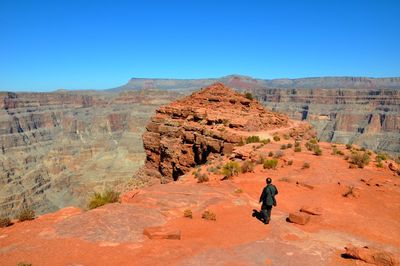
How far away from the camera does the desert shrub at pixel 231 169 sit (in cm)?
1686

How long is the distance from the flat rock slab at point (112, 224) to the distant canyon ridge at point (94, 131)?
57244mm

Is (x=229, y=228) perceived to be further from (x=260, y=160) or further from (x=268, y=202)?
(x=260, y=160)

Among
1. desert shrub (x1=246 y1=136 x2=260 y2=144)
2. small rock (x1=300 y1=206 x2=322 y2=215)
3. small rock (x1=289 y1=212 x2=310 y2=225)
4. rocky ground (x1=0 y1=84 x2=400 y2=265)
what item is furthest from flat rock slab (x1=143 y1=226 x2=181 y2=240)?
desert shrub (x1=246 y1=136 x2=260 y2=144)

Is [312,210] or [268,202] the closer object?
[268,202]

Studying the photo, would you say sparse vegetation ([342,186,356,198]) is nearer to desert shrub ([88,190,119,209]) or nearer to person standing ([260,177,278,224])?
person standing ([260,177,278,224])

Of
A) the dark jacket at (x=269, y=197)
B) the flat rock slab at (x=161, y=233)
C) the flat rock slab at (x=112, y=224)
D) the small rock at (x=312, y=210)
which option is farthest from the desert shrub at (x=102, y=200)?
the small rock at (x=312, y=210)

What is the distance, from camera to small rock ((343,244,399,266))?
7431mm

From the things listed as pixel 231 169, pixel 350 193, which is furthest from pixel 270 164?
pixel 350 193

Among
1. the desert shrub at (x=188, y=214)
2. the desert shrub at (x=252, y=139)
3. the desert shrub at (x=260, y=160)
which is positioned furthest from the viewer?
the desert shrub at (x=252, y=139)

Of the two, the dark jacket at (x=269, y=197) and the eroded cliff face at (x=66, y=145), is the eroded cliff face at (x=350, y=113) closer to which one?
the eroded cliff face at (x=66, y=145)

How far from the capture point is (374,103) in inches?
4510

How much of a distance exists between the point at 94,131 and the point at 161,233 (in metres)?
125

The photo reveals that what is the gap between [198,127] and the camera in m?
28.6

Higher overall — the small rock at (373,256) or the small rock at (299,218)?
the small rock at (373,256)
